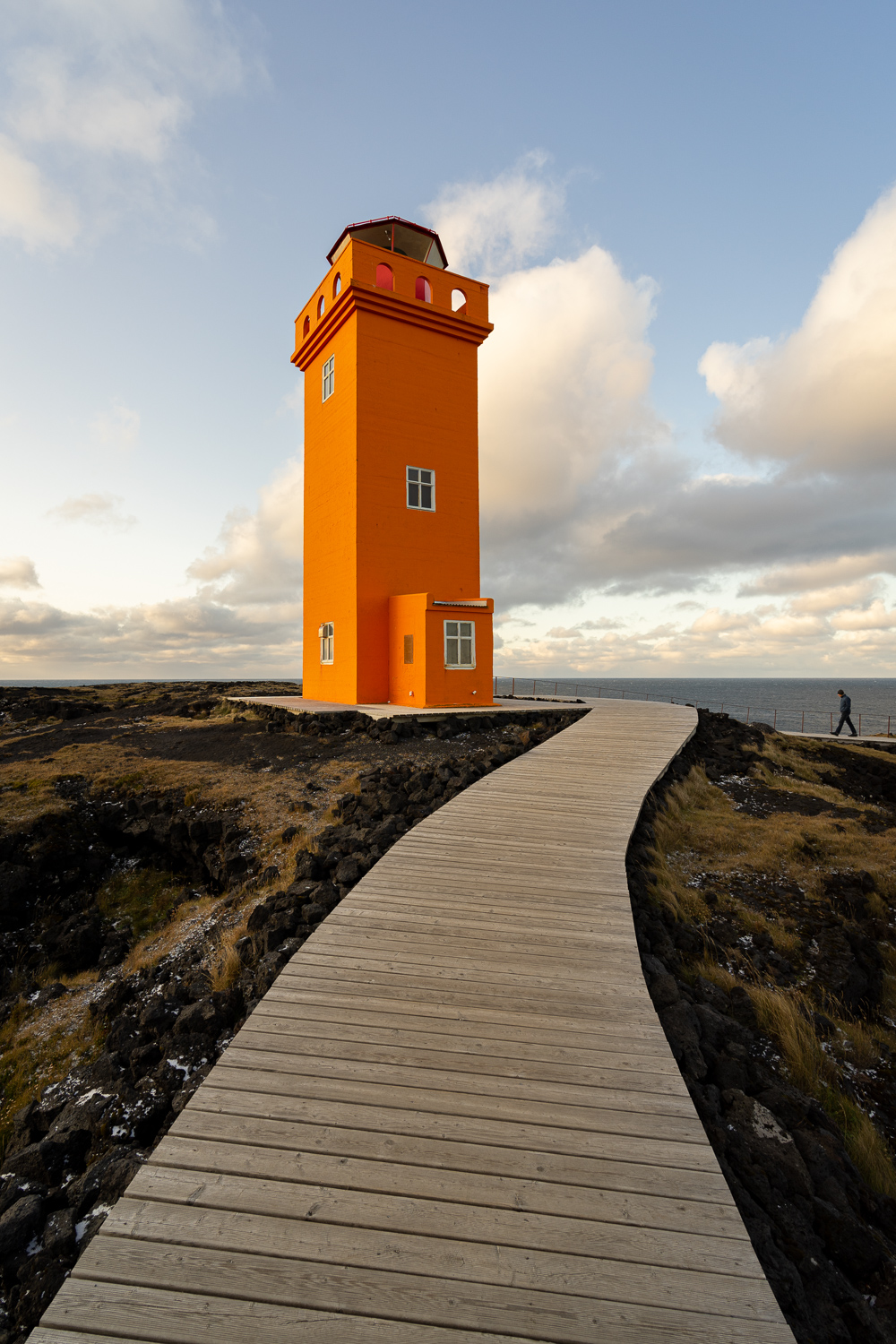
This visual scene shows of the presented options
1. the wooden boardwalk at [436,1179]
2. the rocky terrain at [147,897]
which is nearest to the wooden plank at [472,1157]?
the wooden boardwalk at [436,1179]

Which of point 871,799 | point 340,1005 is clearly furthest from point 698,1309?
point 871,799

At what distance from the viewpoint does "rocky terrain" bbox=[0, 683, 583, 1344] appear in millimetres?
3920

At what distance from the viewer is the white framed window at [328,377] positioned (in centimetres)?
1888

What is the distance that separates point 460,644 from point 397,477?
17.1ft

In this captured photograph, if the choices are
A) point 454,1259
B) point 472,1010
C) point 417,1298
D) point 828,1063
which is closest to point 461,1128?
point 454,1259

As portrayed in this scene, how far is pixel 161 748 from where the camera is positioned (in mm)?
15156

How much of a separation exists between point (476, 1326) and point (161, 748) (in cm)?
1459

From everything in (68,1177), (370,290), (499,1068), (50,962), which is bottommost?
(50,962)

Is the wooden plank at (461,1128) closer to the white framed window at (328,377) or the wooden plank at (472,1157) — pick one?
the wooden plank at (472,1157)

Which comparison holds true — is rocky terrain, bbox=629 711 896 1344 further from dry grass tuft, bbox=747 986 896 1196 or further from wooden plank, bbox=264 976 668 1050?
wooden plank, bbox=264 976 668 1050

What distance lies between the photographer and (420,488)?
711 inches

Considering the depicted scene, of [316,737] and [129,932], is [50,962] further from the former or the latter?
[316,737]

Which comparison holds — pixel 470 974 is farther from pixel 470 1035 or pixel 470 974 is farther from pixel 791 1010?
pixel 791 1010

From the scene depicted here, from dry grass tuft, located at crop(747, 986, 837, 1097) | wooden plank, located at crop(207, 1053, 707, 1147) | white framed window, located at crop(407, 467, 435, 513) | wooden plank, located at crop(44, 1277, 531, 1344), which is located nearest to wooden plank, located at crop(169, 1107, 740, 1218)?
wooden plank, located at crop(207, 1053, 707, 1147)
